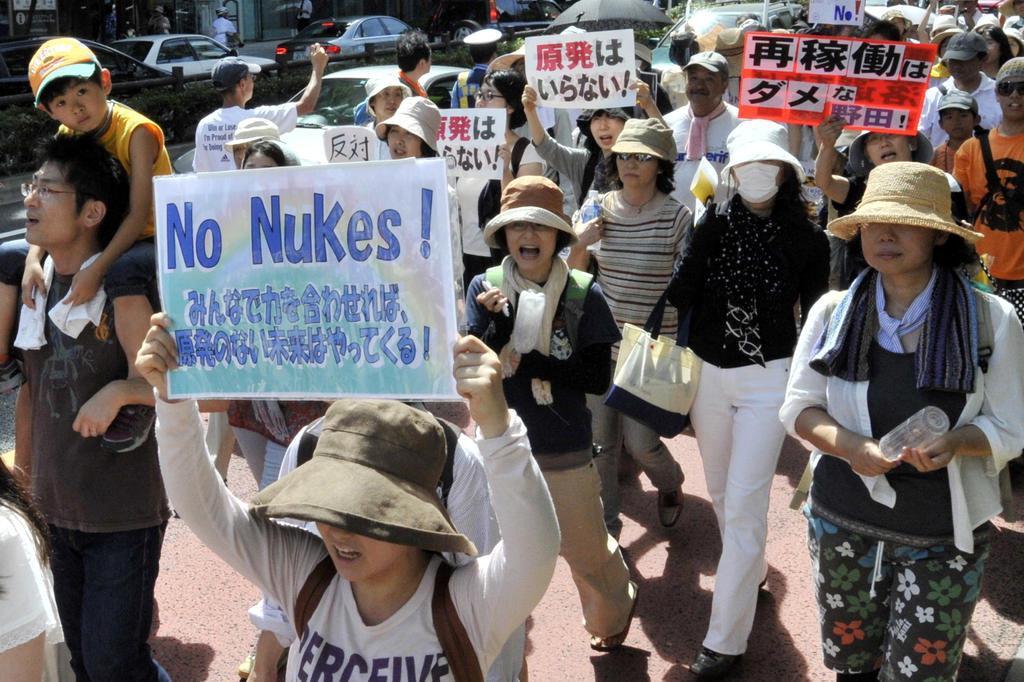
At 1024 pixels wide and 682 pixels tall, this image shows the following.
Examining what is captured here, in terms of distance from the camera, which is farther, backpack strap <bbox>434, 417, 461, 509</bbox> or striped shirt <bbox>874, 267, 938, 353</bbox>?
striped shirt <bbox>874, 267, 938, 353</bbox>

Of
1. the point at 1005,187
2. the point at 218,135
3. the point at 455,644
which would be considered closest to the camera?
the point at 455,644

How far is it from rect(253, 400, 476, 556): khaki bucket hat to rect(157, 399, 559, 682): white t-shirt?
0.33 feet

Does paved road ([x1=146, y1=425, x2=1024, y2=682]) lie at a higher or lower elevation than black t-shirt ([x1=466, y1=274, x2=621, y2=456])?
lower

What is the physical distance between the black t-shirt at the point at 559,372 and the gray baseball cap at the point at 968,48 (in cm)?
457

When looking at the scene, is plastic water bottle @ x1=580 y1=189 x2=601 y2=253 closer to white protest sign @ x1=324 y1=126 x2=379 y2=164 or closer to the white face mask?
the white face mask

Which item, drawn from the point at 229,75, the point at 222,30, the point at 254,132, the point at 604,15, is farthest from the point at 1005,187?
the point at 222,30

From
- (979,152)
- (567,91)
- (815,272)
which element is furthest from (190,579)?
(979,152)

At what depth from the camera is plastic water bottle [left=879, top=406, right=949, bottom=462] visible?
3.25 m

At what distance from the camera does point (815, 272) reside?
4.34 metres

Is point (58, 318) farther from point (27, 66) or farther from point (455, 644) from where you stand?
point (27, 66)

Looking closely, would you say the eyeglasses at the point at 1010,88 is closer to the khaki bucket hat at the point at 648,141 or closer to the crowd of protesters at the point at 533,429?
the crowd of protesters at the point at 533,429

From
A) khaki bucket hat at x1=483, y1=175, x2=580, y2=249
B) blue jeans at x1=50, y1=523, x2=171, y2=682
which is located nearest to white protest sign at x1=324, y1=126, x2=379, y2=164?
khaki bucket hat at x1=483, y1=175, x2=580, y2=249

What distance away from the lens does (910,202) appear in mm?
3404

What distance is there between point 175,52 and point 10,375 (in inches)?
737
